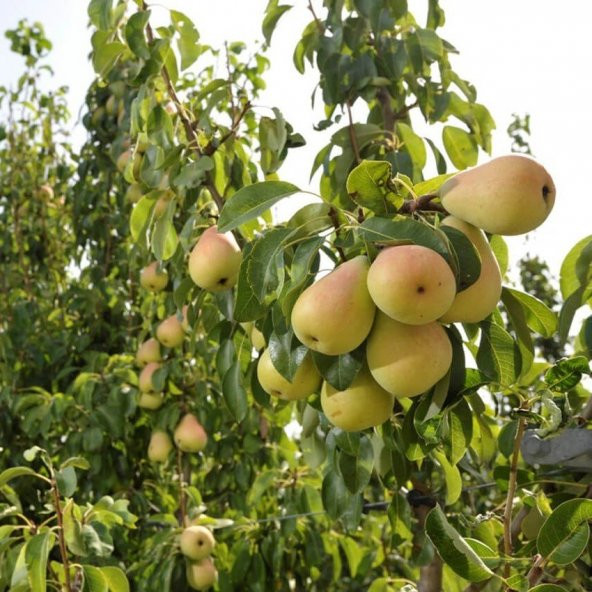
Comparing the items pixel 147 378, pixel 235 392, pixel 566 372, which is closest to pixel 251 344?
pixel 235 392

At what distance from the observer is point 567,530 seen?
2.34 ft

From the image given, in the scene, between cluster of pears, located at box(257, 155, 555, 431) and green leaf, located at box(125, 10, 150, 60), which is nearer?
cluster of pears, located at box(257, 155, 555, 431)

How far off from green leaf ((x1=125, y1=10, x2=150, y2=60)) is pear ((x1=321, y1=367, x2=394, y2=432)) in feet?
2.41

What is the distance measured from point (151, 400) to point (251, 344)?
46.1 inches

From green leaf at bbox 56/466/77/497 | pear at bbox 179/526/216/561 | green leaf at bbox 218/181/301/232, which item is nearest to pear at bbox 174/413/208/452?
pear at bbox 179/526/216/561

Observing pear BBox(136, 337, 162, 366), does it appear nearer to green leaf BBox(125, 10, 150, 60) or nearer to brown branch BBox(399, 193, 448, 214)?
green leaf BBox(125, 10, 150, 60)

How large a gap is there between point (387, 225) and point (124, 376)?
174 cm

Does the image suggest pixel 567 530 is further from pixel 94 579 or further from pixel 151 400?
pixel 151 400

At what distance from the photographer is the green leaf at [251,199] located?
85 cm

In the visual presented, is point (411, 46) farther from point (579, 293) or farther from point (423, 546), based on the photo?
point (423, 546)

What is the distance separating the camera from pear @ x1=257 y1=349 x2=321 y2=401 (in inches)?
34.9

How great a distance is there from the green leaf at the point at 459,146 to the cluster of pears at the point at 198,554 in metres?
1.11

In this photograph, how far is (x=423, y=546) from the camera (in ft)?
4.27

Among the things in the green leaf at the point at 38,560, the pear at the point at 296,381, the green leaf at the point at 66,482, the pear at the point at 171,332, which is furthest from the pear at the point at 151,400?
the pear at the point at 296,381
